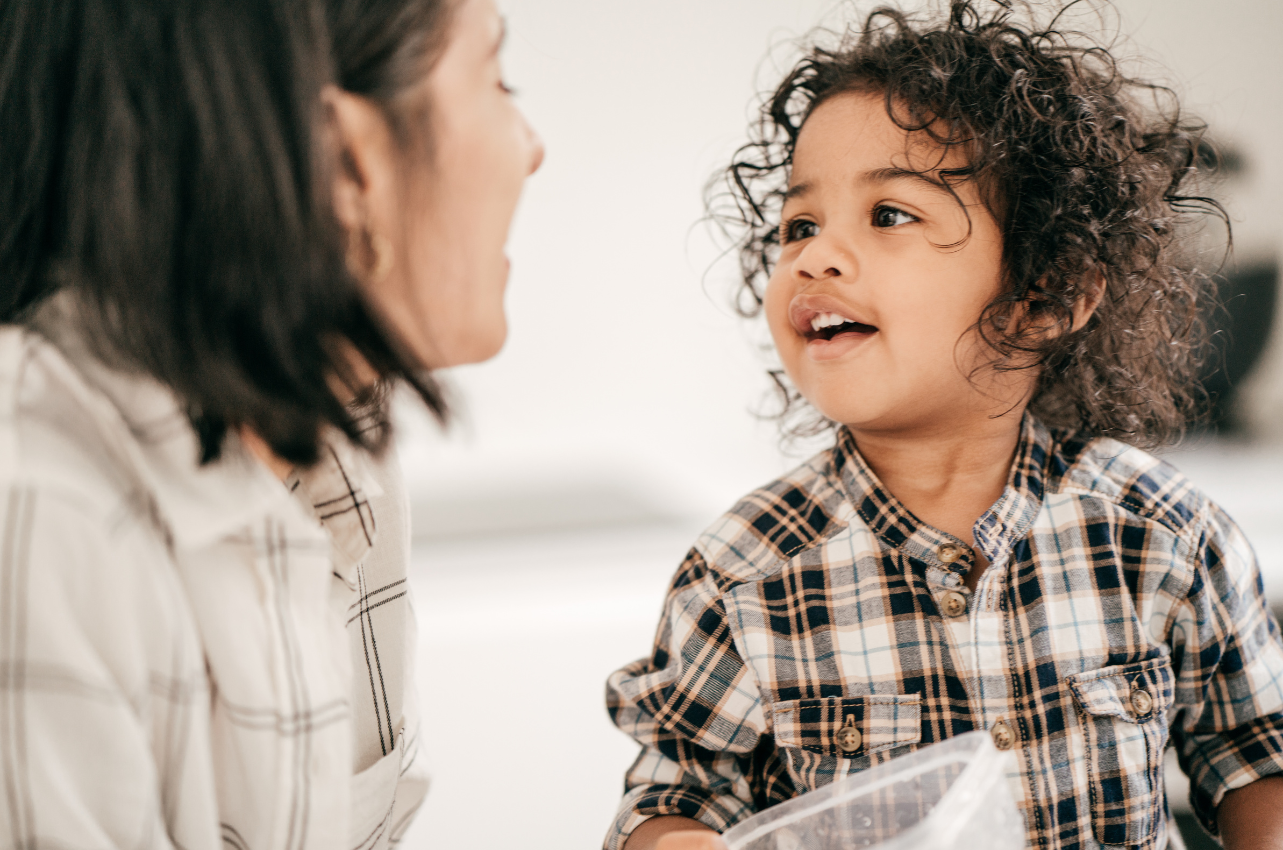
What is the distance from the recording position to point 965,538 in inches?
28.2

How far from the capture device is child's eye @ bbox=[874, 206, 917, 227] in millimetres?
685

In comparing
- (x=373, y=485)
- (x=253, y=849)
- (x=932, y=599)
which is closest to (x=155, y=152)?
(x=373, y=485)

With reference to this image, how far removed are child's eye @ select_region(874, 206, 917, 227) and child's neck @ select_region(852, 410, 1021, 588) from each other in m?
0.17

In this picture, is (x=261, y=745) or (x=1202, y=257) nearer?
(x=261, y=745)

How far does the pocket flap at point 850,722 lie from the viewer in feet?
2.15

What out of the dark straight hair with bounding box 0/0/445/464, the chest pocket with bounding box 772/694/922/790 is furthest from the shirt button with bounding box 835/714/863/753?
the dark straight hair with bounding box 0/0/445/464

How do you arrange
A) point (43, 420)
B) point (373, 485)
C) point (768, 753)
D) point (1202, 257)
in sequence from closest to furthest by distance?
point (43, 420) → point (373, 485) → point (768, 753) → point (1202, 257)

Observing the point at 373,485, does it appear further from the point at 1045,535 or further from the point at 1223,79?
the point at 1223,79

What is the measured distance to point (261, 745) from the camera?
0.48 metres

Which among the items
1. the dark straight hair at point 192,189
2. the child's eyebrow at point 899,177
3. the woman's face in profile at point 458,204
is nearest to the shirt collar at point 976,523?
the child's eyebrow at point 899,177

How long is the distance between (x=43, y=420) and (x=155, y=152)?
140mm

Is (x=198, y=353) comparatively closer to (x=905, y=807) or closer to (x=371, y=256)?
(x=371, y=256)

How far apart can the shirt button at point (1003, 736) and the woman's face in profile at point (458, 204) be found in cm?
45

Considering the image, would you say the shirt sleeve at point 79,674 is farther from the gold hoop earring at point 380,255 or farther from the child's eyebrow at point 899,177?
the child's eyebrow at point 899,177
